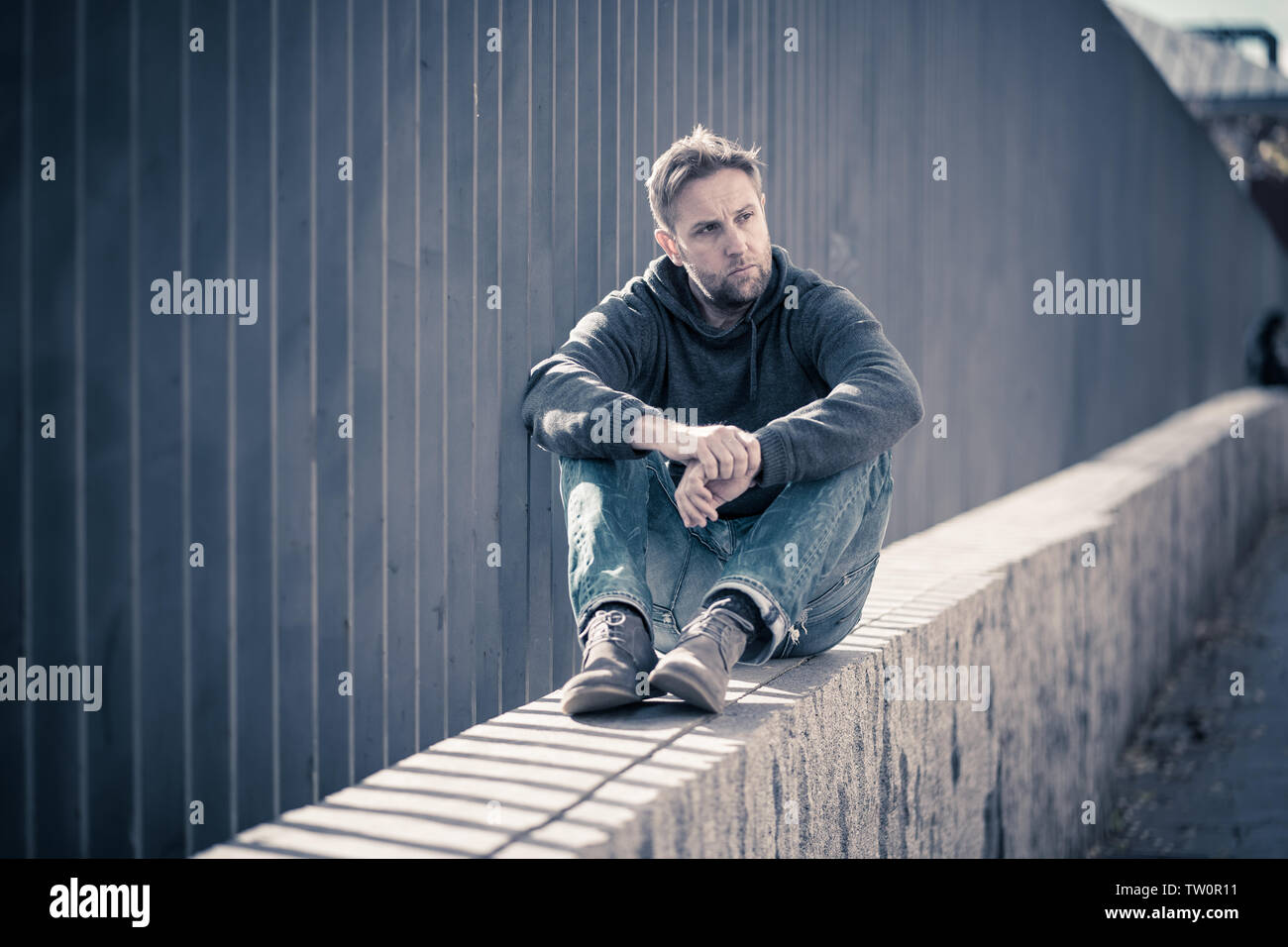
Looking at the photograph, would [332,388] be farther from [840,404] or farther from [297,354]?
[840,404]

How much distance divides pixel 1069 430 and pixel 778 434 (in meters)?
6.19

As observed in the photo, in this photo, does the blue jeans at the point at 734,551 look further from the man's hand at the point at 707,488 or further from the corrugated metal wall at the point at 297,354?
the corrugated metal wall at the point at 297,354

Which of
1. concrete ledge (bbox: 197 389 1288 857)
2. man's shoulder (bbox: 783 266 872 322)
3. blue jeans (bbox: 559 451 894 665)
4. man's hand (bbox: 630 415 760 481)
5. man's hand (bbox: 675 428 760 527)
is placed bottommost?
concrete ledge (bbox: 197 389 1288 857)

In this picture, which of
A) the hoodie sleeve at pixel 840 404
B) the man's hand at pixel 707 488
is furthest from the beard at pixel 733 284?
the man's hand at pixel 707 488

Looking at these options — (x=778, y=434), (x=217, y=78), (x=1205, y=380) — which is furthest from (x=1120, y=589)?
(x=1205, y=380)

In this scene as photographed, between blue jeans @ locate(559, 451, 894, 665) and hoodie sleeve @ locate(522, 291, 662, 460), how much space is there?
0.25 feet

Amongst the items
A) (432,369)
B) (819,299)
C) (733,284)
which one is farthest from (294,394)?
(819,299)

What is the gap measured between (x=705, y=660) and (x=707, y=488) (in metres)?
0.46

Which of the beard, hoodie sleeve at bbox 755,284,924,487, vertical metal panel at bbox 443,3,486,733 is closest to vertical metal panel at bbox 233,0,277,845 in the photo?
vertical metal panel at bbox 443,3,486,733

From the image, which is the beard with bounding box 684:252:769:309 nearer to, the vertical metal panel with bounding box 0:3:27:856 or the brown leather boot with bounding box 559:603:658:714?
the brown leather boot with bounding box 559:603:658:714

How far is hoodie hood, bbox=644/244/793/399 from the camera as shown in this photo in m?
3.28

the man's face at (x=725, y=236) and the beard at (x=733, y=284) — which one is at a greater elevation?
the man's face at (x=725, y=236)

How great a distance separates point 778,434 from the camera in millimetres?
2781

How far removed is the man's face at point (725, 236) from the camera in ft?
10.5
